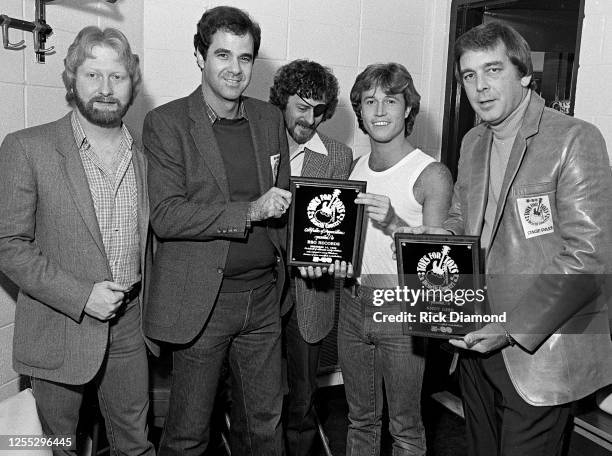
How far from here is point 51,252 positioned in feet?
5.73

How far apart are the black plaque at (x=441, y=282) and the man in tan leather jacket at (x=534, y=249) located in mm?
46

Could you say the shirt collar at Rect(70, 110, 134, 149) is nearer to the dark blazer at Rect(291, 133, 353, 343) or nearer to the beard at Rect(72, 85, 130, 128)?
the beard at Rect(72, 85, 130, 128)

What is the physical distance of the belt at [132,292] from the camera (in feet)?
6.12

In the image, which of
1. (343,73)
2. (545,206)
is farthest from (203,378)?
→ (343,73)

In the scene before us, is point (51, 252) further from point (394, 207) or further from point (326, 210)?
point (394, 207)

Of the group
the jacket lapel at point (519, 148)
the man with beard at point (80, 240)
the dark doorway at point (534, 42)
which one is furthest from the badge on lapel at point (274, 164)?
the dark doorway at point (534, 42)

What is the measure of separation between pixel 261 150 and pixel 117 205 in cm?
47

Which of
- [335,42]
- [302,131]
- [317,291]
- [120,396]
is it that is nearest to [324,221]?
[317,291]

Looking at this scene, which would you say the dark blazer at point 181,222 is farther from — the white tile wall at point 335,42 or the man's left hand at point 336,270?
the white tile wall at point 335,42

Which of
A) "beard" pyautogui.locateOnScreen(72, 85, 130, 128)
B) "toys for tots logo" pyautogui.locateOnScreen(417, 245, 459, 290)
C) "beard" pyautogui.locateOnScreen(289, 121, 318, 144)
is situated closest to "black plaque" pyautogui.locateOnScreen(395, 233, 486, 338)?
"toys for tots logo" pyautogui.locateOnScreen(417, 245, 459, 290)

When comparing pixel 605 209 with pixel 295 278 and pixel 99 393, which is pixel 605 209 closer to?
pixel 295 278

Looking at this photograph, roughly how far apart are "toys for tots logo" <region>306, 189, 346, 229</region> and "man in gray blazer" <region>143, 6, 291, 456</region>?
111 mm

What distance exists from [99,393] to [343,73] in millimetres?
2011

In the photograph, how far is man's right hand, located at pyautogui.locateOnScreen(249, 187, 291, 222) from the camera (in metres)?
1.77
